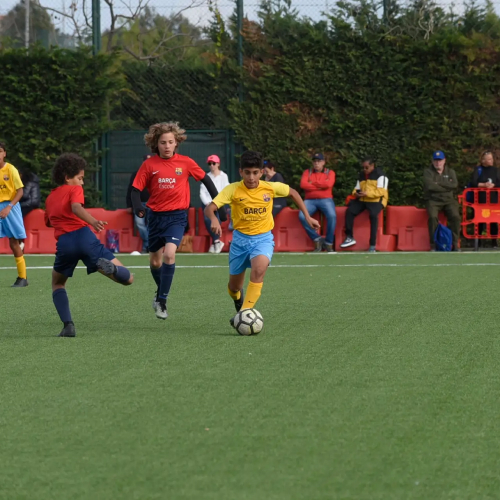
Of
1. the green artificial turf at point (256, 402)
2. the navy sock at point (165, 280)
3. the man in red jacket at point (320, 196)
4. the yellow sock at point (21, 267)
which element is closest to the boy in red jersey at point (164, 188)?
the navy sock at point (165, 280)

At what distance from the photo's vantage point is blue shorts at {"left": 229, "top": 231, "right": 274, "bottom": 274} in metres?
9.32

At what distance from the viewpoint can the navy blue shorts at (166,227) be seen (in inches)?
417

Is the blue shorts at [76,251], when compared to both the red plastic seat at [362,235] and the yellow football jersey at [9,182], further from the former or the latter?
the red plastic seat at [362,235]

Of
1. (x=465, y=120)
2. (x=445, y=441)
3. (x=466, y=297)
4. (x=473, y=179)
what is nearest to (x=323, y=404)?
(x=445, y=441)

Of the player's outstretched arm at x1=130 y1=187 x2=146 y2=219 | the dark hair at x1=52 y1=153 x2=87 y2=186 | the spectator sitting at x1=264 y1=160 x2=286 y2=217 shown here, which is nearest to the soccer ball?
the dark hair at x1=52 y1=153 x2=87 y2=186

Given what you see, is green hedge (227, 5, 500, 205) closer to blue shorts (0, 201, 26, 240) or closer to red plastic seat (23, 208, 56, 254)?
red plastic seat (23, 208, 56, 254)

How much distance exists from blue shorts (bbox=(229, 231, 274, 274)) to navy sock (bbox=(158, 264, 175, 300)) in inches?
31.9

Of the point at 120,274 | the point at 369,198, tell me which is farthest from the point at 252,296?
the point at 369,198

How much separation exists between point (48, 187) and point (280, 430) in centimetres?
1880

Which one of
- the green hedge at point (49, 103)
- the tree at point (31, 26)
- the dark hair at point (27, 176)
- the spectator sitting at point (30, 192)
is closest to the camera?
the dark hair at point (27, 176)

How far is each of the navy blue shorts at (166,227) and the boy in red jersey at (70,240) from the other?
161cm

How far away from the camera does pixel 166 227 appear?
10.7m

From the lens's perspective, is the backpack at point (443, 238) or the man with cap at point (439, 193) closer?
the backpack at point (443, 238)

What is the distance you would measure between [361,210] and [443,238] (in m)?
1.63
